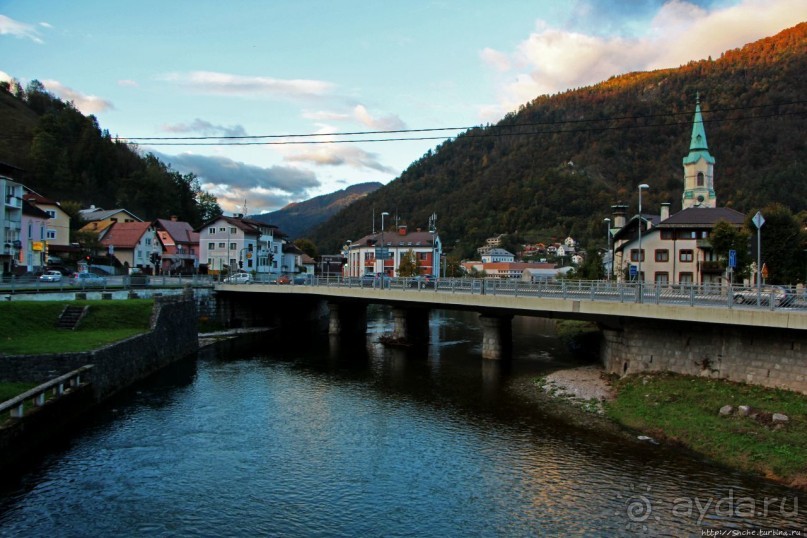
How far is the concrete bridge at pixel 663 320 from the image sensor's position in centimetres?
2584

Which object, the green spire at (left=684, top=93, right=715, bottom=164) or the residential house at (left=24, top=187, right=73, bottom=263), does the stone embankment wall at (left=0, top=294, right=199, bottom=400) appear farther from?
the green spire at (left=684, top=93, right=715, bottom=164)

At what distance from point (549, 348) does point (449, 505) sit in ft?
119

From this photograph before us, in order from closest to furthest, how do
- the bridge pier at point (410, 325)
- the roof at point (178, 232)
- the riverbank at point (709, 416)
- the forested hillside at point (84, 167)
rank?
the riverbank at point (709, 416), the bridge pier at point (410, 325), the roof at point (178, 232), the forested hillside at point (84, 167)

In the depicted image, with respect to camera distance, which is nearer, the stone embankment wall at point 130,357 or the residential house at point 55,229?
the stone embankment wall at point 130,357

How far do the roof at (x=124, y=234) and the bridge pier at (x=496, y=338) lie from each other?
75.9 metres

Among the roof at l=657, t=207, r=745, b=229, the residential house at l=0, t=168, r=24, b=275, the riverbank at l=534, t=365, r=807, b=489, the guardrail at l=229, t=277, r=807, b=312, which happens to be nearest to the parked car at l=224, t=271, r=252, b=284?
the guardrail at l=229, t=277, r=807, b=312

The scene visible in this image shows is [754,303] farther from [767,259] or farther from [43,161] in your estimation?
[43,161]

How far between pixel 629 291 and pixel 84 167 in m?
139

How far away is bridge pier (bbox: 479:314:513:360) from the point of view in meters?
45.8

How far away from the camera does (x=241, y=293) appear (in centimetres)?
6538

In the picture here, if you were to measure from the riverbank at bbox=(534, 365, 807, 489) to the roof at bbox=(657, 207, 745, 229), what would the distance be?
36837 millimetres

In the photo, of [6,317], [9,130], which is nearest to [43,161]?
[9,130]

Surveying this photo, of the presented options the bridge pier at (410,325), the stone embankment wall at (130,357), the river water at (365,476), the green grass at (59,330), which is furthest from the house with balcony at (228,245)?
the river water at (365,476)

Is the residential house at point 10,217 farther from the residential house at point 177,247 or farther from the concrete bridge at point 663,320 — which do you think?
the concrete bridge at point 663,320
